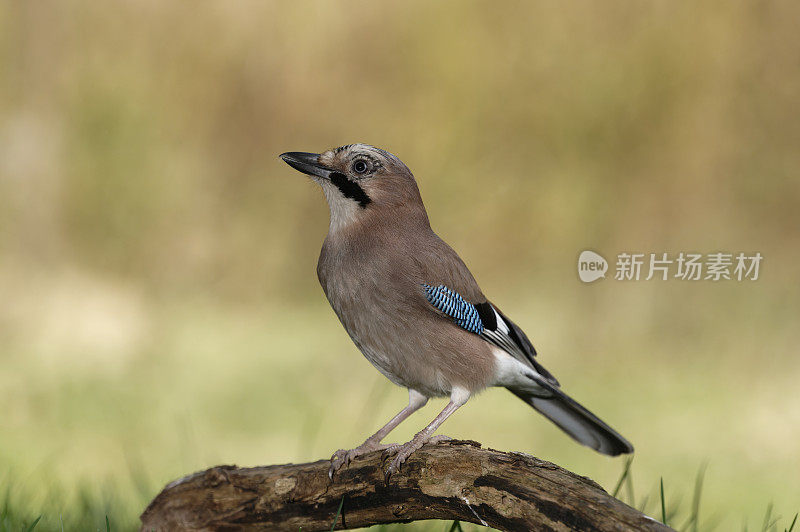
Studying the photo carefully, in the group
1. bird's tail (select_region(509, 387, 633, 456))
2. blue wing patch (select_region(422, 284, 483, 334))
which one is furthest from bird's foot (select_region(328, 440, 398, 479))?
bird's tail (select_region(509, 387, 633, 456))

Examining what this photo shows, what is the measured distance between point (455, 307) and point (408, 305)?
0.24 metres

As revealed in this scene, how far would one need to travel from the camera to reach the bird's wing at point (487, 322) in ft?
12.8

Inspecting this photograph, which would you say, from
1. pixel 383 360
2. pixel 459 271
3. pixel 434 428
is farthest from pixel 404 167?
pixel 434 428

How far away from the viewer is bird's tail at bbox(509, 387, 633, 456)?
13.4 ft

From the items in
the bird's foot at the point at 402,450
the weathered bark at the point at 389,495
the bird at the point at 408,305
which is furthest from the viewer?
the bird at the point at 408,305

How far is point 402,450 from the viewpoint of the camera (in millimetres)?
3510

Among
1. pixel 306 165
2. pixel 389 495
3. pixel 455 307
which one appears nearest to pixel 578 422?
pixel 455 307

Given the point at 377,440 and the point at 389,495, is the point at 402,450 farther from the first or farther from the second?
the point at 377,440

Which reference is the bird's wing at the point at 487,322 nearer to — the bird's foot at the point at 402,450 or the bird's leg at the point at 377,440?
the bird's leg at the point at 377,440

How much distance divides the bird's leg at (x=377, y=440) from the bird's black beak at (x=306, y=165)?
3.58ft

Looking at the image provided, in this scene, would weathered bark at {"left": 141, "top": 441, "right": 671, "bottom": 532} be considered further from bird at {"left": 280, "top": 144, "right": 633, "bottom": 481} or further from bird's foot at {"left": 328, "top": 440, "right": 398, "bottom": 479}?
bird at {"left": 280, "top": 144, "right": 633, "bottom": 481}

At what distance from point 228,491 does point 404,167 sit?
1.62m

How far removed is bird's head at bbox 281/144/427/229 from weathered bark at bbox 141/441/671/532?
1.13 metres

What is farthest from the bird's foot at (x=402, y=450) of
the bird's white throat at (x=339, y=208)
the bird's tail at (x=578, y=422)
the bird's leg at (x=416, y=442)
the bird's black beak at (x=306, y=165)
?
the bird's black beak at (x=306, y=165)
